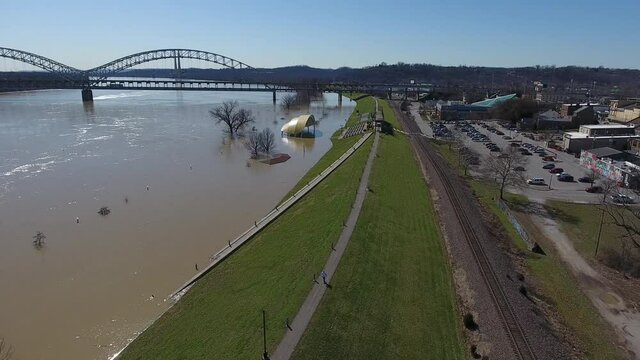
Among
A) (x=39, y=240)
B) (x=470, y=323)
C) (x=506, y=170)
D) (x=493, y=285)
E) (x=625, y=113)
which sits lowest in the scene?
(x=39, y=240)

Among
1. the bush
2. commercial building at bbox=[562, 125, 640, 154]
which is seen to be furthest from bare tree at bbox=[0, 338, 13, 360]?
commercial building at bbox=[562, 125, 640, 154]

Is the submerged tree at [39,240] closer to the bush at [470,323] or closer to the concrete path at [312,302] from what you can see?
the concrete path at [312,302]

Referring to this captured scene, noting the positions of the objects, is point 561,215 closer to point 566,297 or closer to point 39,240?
point 566,297

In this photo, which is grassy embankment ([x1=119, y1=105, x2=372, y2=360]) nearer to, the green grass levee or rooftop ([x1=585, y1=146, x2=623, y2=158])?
the green grass levee

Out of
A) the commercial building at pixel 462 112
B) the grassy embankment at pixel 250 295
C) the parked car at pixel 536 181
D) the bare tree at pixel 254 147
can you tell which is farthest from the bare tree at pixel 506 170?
the commercial building at pixel 462 112

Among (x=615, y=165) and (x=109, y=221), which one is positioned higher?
(x=615, y=165)

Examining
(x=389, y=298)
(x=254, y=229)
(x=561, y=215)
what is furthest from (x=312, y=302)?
(x=561, y=215)

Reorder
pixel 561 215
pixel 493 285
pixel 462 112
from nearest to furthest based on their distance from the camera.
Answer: pixel 493 285 → pixel 561 215 → pixel 462 112
